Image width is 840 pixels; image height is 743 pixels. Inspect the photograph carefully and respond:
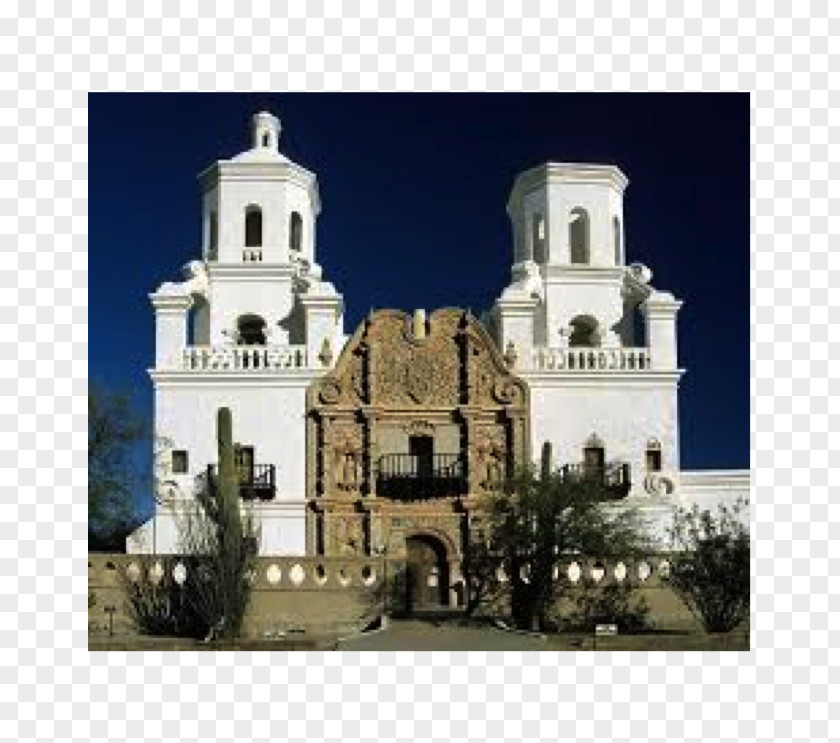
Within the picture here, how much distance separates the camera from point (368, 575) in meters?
22.2

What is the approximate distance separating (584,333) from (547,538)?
27.7ft

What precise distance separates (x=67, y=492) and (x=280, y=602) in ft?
25.4

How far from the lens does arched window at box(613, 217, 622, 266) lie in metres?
28.6

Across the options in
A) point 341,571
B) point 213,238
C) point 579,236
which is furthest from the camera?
point 579,236

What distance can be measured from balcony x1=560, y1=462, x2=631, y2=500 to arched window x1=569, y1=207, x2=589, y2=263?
5.09m

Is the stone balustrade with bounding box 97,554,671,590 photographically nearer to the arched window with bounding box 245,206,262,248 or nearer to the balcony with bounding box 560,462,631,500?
the balcony with bounding box 560,462,631,500

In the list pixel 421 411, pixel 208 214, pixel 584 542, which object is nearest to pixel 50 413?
pixel 584 542

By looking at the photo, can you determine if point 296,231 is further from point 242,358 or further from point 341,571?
point 341,571

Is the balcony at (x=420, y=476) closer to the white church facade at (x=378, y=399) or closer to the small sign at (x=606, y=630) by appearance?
the white church facade at (x=378, y=399)

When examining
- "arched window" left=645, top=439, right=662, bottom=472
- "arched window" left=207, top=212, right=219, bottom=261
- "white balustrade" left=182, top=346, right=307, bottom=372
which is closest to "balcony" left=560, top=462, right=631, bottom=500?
"arched window" left=645, top=439, right=662, bottom=472

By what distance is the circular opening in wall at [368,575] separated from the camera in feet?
72.5

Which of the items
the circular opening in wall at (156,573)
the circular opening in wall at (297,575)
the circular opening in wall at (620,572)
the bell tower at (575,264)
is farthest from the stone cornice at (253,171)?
the circular opening in wall at (620,572)

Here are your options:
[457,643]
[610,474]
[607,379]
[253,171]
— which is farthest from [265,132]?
[457,643]

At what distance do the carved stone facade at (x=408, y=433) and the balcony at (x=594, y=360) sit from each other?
0.93 meters
